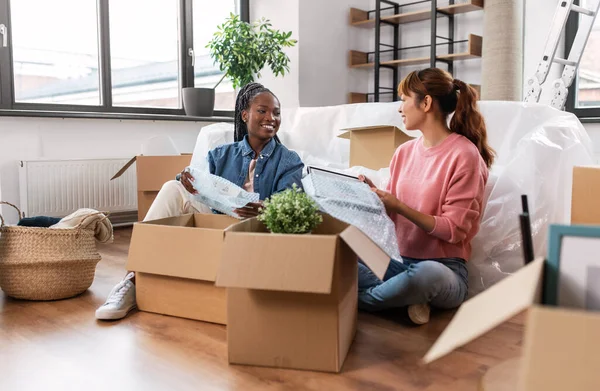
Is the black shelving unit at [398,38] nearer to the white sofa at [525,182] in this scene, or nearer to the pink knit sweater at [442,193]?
the white sofa at [525,182]

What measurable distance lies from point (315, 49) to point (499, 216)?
312 centimetres

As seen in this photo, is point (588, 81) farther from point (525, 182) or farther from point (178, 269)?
point (178, 269)

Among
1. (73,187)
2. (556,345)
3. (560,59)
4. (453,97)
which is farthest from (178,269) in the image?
(560,59)

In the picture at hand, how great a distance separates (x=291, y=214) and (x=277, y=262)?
0.19 m

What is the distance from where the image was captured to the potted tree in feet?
13.2

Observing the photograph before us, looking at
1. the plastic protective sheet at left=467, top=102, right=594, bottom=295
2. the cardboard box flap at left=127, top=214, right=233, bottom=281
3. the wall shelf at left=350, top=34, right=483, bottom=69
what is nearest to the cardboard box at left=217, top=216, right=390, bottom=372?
the cardboard box flap at left=127, top=214, right=233, bottom=281

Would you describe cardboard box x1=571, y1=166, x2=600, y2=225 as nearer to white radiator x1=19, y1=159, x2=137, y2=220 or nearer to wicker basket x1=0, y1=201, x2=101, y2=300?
wicker basket x1=0, y1=201, x2=101, y2=300

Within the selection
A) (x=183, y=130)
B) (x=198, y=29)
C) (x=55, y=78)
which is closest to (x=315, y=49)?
(x=198, y=29)

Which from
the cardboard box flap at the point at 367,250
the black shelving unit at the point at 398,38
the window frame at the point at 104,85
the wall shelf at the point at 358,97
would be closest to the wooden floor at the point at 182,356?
the cardboard box flap at the point at 367,250

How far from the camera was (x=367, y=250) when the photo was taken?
1.30 metres

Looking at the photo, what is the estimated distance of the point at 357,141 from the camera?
2.57 m

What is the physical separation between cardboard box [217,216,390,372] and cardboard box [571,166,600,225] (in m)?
0.72

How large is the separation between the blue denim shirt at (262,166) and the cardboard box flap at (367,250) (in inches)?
27.3

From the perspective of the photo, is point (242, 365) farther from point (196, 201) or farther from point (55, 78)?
point (55, 78)
